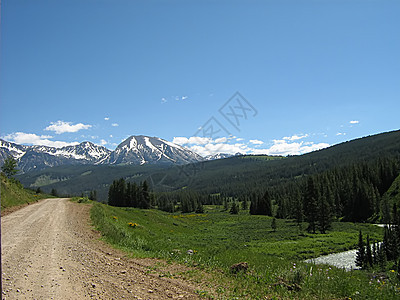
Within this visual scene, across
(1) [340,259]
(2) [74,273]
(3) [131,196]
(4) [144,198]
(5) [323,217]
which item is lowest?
(1) [340,259]

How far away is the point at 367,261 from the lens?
30.4 meters

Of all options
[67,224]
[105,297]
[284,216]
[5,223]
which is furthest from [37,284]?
[284,216]

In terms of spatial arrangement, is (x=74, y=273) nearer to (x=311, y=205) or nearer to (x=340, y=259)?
(x=340, y=259)

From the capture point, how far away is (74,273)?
9.64 m

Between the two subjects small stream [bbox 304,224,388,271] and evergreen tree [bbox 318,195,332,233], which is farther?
evergreen tree [bbox 318,195,332,233]

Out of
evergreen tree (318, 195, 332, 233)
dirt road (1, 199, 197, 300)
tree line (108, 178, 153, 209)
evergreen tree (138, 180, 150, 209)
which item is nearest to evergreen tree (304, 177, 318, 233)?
evergreen tree (318, 195, 332, 233)

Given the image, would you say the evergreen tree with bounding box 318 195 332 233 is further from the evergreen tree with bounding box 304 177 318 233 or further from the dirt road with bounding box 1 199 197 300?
the dirt road with bounding box 1 199 197 300

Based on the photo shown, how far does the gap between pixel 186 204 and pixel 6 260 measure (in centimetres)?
12815

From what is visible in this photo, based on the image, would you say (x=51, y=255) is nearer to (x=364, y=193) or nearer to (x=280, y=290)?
(x=280, y=290)

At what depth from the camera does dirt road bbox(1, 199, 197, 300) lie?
7.95 metres

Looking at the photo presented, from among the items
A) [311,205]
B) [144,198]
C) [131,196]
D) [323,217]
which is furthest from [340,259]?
[131,196]

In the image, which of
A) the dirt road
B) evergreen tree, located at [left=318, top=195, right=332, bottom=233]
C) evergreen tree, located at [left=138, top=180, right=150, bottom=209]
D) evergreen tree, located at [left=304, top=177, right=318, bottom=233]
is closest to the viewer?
the dirt road

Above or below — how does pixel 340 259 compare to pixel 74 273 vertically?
below

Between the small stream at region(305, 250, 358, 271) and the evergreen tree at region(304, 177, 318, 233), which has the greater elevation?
the evergreen tree at region(304, 177, 318, 233)
